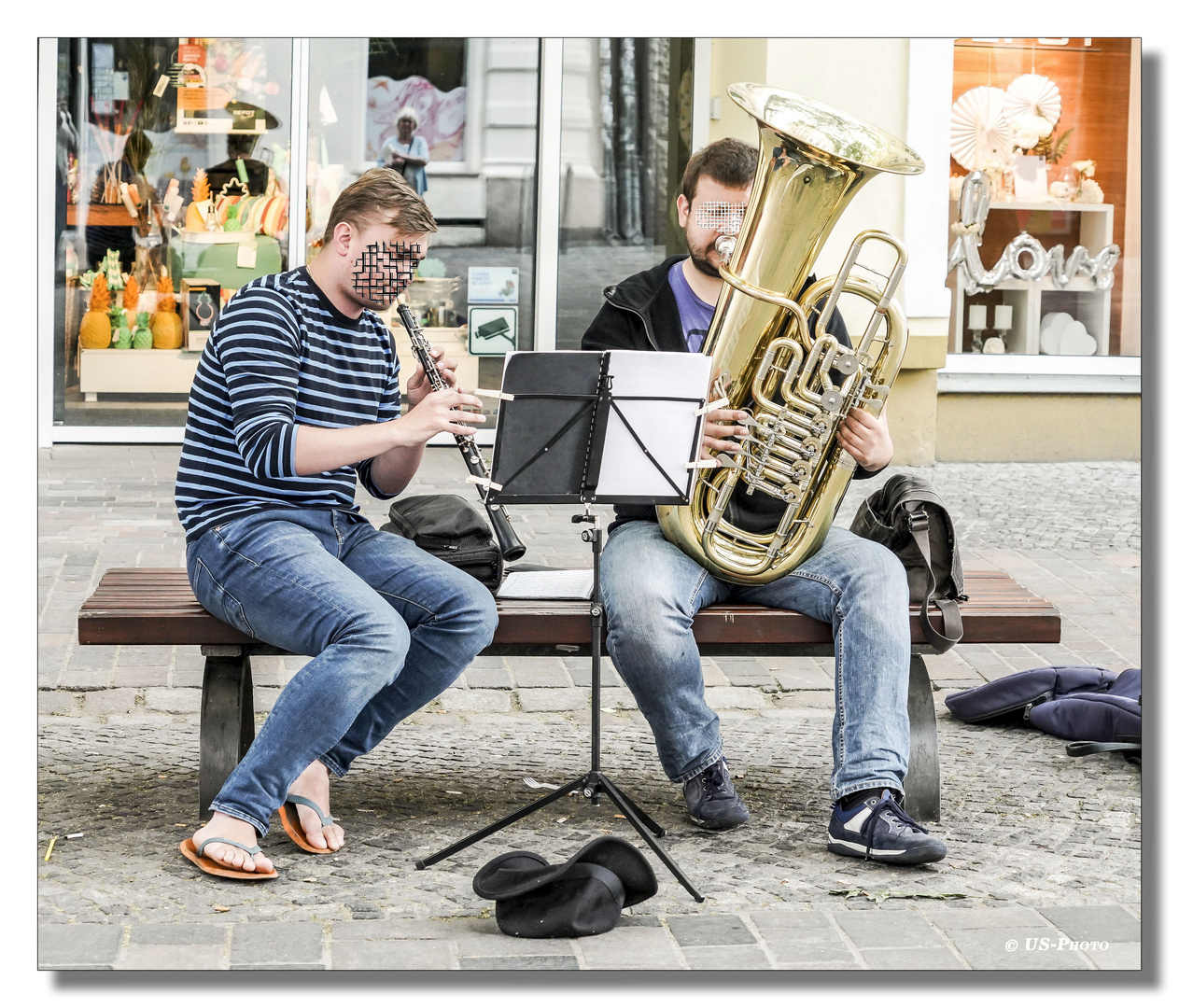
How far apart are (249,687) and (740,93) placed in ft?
5.62

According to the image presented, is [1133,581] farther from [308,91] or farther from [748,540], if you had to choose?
[308,91]

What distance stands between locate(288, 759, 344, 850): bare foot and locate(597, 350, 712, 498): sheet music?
865 millimetres

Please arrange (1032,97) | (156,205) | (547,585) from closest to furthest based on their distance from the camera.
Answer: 1. (547,585)
2. (156,205)
3. (1032,97)

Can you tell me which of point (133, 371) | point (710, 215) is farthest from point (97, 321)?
point (710, 215)

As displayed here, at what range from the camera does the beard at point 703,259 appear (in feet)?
11.5

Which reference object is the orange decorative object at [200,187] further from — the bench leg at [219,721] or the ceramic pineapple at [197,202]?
the bench leg at [219,721]

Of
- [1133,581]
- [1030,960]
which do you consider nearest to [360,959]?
[1030,960]

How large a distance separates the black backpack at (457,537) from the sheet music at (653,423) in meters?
0.51

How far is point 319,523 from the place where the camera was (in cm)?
330

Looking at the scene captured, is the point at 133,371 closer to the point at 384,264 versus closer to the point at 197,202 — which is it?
the point at 197,202

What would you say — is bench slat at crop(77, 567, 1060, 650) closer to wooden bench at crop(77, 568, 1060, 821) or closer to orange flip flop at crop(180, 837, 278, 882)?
wooden bench at crop(77, 568, 1060, 821)

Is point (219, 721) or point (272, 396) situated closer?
point (272, 396)

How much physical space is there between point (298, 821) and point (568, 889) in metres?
0.71

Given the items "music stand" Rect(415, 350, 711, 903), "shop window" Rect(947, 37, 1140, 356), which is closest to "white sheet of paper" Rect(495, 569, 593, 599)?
"music stand" Rect(415, 350, 711, 903)
